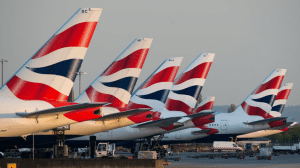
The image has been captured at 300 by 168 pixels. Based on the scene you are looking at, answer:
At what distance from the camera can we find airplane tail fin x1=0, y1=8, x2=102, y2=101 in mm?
23250

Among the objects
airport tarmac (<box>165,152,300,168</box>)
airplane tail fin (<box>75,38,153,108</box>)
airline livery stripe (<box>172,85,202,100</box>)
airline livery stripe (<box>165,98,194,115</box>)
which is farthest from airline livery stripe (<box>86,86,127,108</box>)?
airline livery stripe (<box>172,85,202,100</box>)

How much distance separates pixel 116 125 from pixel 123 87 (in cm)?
341

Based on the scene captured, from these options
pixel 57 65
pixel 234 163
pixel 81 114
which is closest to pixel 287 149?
pixel 234 163

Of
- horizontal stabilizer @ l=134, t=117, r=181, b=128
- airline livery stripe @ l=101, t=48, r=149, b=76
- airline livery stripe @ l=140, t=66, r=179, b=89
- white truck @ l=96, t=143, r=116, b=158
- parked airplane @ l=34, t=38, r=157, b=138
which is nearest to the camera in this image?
parked airplane @ l=34, t=38, r=157, b=138

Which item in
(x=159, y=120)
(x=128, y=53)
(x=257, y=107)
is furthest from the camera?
(x=257, y=107)

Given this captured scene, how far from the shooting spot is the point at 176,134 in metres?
58.2

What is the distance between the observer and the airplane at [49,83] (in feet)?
72.2

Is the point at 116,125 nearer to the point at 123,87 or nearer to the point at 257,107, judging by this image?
the point at 123,87

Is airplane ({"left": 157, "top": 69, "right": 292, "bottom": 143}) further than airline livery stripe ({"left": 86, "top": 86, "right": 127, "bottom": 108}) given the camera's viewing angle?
Yes

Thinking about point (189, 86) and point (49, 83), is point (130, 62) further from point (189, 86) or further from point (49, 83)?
point (189, 86)

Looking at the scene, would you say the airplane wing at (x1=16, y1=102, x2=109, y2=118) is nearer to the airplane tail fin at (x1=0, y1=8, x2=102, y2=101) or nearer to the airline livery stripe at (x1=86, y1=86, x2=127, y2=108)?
the airplane tail fin at (x1=0, y1=8, x2=102, y2=101)

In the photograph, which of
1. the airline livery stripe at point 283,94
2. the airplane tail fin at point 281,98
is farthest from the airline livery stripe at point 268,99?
the airline livery stripe at point 283,94

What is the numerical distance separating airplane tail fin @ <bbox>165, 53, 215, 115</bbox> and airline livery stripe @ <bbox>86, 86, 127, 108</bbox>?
651 inches

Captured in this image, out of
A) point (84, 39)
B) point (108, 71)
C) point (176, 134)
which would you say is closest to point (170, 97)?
point (176, 134)
